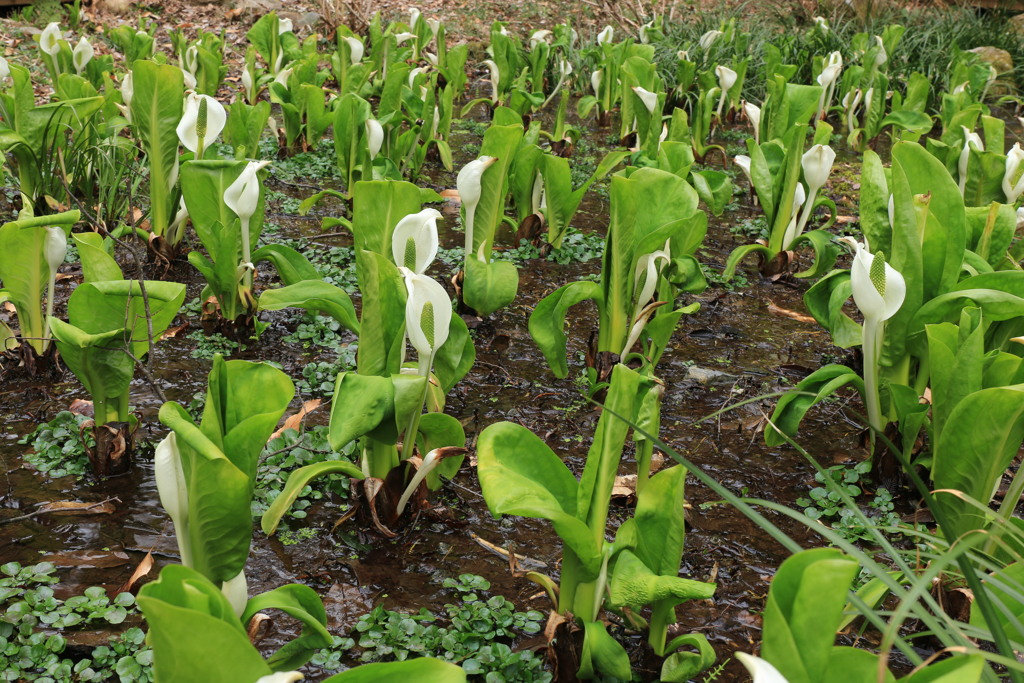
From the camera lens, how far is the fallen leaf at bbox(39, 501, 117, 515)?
1964 mm

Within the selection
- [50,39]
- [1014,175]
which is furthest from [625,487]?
[50,39]

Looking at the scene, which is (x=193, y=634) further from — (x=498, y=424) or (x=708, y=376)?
(x=708, y=376)

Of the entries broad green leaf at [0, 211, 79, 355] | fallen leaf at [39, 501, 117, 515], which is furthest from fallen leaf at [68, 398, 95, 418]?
fallen leaf at [39, 501, 117, 515]

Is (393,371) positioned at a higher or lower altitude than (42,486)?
higher

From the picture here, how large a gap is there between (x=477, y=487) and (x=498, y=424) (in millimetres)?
711

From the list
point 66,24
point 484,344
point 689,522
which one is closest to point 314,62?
point 484,344

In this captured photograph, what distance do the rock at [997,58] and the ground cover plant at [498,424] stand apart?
5.01m

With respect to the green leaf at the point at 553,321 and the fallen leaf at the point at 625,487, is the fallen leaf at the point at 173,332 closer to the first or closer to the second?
the green leaf at the point at 553,321

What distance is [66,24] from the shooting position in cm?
746

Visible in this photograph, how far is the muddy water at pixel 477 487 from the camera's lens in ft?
6.13

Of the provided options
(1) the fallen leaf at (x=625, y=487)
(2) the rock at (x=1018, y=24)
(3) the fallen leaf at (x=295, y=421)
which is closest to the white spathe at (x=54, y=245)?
(3) the fallen leaf at (x=295, y=421)

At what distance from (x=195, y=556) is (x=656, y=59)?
6747mm

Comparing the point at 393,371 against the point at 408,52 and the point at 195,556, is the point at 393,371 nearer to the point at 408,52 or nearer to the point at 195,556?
the point at 195,556

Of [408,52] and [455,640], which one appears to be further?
[408,52]
